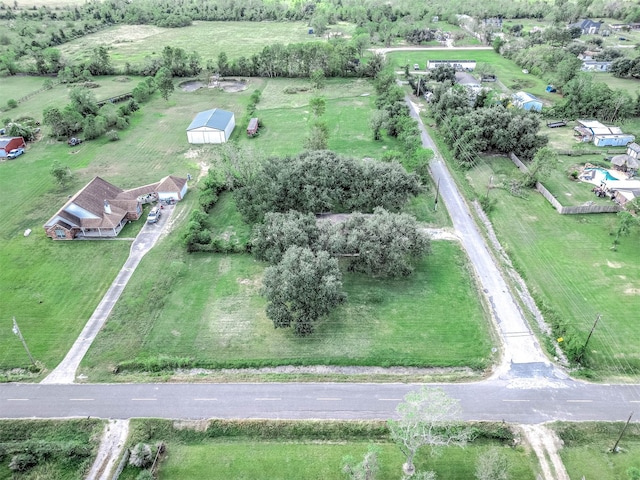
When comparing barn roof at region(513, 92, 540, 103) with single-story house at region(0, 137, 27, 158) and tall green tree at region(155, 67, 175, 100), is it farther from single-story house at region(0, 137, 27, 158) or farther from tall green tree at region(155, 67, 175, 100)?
single-story house at region(0, 137, 27, 158)

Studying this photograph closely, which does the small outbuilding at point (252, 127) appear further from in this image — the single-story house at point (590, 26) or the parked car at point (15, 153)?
the single-story house at point (590, 26)

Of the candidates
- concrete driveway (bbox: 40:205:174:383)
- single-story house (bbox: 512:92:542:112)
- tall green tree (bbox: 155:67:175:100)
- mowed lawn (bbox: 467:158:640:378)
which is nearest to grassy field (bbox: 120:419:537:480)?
concrete driveway (bbox: 40:205:174:383)

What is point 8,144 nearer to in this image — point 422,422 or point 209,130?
point 209,130

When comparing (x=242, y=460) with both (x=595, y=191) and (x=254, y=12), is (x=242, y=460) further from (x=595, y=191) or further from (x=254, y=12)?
(x=254, y=12)

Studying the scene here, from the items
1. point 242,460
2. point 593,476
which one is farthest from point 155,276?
point 593,476

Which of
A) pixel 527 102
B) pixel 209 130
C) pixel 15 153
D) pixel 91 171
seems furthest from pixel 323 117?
pixel 15 153

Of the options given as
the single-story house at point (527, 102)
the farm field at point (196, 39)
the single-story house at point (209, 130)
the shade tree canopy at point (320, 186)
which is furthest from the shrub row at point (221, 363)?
the farm field at point (196, 39)
